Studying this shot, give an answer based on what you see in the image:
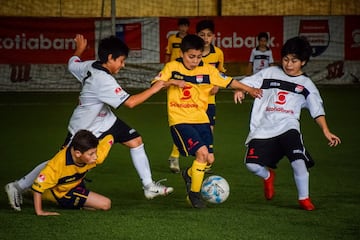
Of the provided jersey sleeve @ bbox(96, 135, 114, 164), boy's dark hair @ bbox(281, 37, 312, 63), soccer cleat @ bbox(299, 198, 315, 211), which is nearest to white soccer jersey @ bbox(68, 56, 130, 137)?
jersey sleeve @ bbox(96, 135, 114, 164)

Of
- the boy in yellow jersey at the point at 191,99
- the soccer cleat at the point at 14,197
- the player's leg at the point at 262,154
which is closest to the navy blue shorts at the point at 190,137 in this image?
the boy in yellow jersey at the point at 191,99

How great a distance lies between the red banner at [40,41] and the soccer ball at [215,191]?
1282 centimetres

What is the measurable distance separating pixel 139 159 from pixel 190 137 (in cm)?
60

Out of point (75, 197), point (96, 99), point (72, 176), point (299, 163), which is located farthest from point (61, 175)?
point (299, 163)

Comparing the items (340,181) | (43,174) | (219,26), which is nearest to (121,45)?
(43,174)

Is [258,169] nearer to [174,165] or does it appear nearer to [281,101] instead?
[281,101]

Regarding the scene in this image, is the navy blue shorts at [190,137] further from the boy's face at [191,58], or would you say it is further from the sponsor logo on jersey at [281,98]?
the sponsor logo on jersey at [281,98]

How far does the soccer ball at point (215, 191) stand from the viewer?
7941mm

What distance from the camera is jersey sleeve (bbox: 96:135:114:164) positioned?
303 inches

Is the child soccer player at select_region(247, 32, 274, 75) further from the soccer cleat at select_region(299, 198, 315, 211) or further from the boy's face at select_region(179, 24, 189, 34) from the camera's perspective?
the soccer cleat at select_region(299, 198, 315, 211)

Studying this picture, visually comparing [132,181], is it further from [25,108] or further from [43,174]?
[25,108]

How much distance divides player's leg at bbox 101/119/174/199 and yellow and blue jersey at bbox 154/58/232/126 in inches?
16.3

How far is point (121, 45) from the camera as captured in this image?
8.08 metres

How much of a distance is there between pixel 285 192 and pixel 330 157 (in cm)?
242
